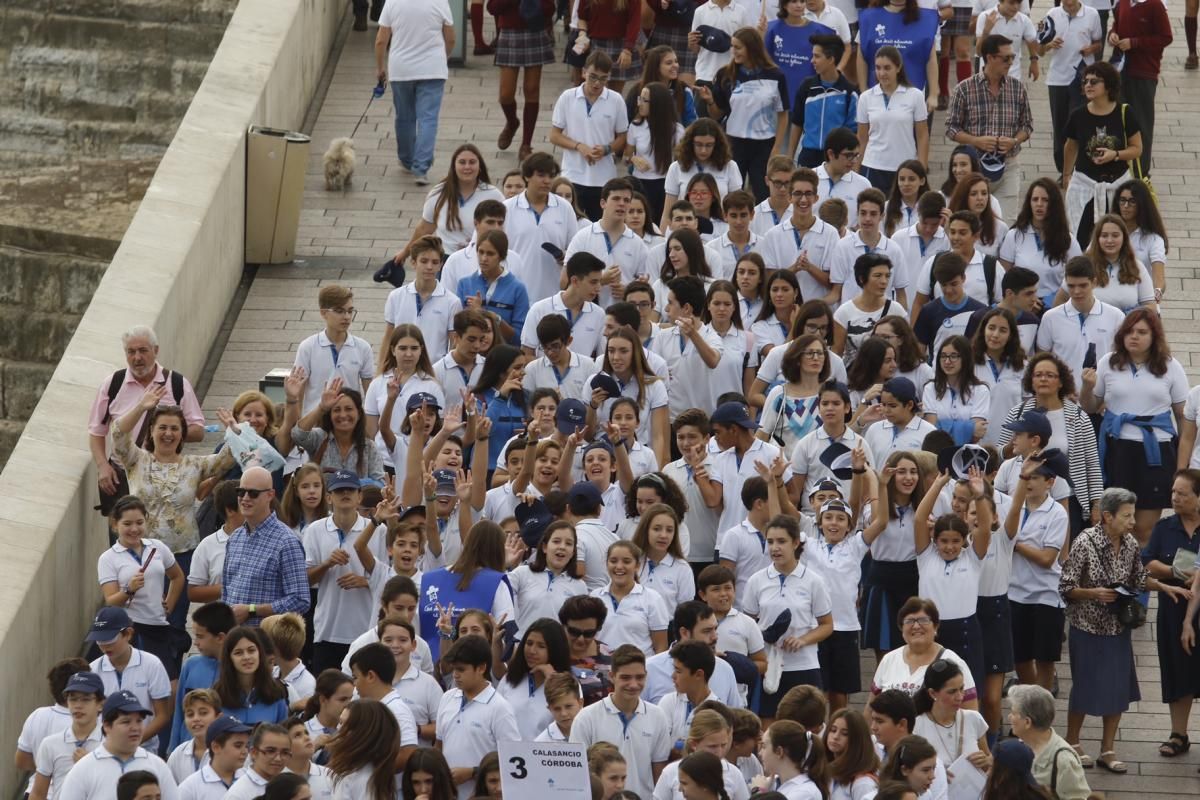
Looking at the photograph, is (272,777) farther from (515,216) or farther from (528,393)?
(515,216)

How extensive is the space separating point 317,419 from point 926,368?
355cm

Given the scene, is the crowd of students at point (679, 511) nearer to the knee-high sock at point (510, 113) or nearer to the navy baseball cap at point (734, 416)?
the navy baseball cap at point (734, 416)

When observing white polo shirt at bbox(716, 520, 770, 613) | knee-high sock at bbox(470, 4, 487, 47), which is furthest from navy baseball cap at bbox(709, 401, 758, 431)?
knee-high sock at bbox(470, 4, 487, 47)

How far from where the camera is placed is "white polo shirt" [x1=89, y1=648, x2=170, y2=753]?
11883 mm

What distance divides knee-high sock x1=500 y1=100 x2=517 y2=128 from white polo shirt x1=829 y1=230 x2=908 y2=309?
14.9ft

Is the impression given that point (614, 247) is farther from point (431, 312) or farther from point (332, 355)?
point (332, 355)

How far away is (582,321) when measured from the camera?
1484 centimetres

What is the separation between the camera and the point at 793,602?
1243 cm

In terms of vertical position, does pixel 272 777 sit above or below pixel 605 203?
below

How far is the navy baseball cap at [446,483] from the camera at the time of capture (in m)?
12.9

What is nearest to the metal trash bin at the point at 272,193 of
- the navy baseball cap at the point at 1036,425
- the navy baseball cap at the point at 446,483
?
the navy baseball cap at the point at 446,483

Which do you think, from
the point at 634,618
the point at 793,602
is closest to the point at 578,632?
the point at 634,618

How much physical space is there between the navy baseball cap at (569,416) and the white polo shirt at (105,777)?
3.39 metres

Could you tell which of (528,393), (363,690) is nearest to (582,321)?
(528,393)
